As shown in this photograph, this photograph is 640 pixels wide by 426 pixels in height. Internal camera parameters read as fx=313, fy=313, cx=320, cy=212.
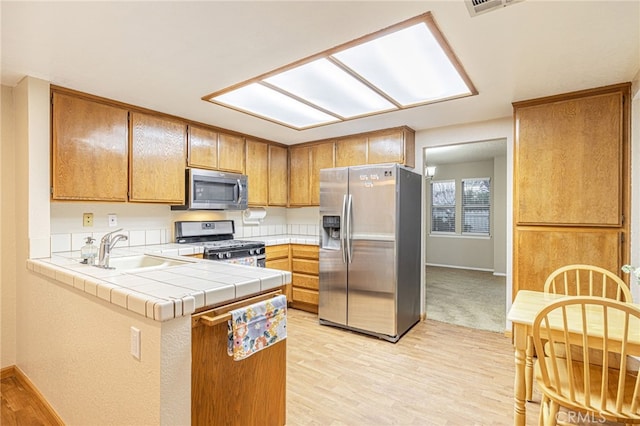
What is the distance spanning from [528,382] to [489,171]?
5.51 meters

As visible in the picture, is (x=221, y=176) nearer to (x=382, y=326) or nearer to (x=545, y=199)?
(x=382, y=326)

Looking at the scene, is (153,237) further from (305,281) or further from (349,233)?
(349,233)

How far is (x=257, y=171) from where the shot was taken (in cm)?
407

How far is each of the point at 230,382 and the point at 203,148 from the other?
8.58 feet

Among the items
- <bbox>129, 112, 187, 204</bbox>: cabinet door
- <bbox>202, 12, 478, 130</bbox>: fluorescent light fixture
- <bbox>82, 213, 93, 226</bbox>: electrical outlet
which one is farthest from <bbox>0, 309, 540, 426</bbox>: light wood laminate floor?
<bbox>202, 12, 478, 130</bbox>: fluorescent light fixture

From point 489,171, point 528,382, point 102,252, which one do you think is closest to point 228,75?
point 102,252

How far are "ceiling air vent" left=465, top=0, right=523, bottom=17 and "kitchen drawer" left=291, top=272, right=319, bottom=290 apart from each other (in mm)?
3041

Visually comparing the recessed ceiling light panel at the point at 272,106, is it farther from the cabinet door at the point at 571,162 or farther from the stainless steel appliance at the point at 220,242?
the cabinet door at the point at 571,162

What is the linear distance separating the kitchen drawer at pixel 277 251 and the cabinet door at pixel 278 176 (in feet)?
2.21

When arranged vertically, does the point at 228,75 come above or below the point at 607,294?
above

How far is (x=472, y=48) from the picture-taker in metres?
1.83

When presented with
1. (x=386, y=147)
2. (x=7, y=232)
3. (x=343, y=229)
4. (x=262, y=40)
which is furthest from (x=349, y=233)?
(x=7, y=232)

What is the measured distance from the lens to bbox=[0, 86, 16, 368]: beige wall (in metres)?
2.36

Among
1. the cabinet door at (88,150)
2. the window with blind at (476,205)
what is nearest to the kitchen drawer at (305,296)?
the cabinet door at (88,150)
